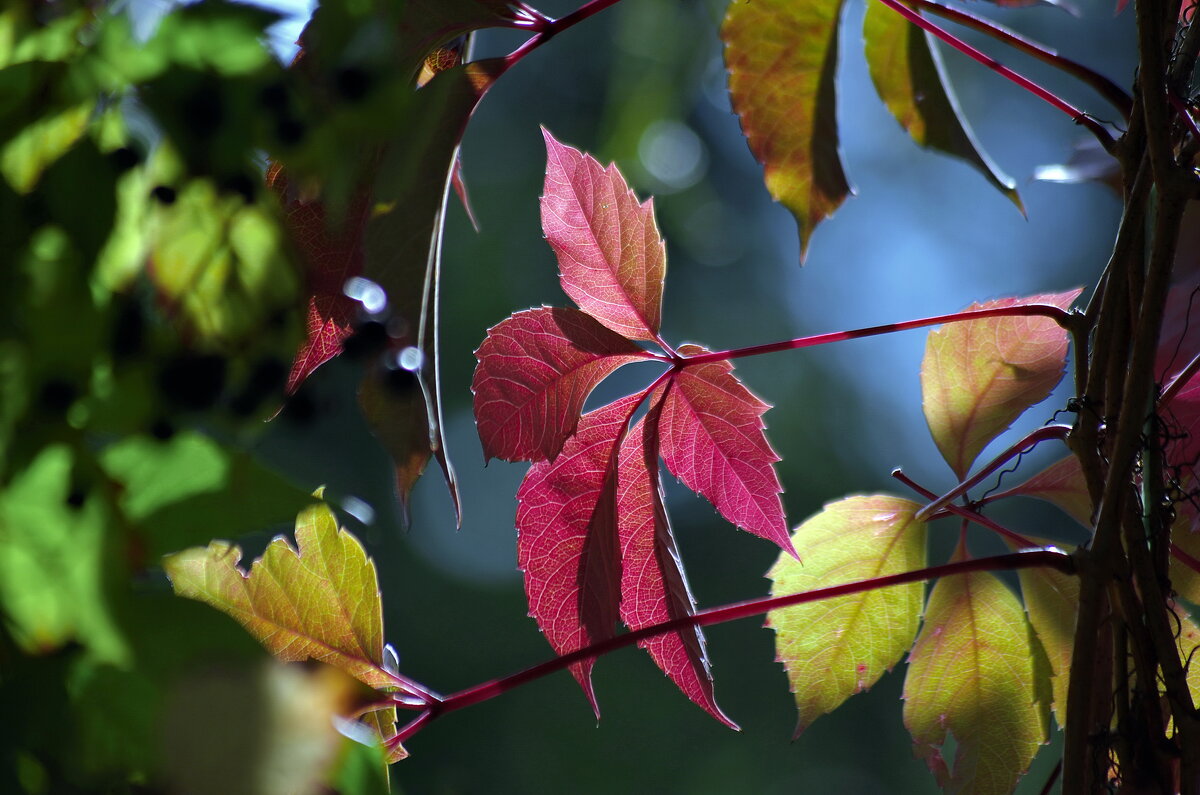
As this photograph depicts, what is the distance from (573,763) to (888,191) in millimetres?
3470

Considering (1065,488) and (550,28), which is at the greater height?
(550,28)

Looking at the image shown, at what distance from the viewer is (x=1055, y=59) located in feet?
1.26

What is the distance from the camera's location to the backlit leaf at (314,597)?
359 millimetres

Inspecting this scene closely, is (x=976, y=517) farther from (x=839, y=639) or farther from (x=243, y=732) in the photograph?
(x=243, y=732)

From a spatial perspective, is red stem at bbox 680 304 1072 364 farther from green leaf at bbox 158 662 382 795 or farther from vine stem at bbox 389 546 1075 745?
green leaf at bbox 158 662 382 795

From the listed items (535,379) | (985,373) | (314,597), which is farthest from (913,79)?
(314,597)

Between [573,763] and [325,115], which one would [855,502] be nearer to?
[325,115]

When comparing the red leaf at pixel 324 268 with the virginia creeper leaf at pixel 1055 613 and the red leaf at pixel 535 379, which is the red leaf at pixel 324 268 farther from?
the virginia creeper leaf at pixel 1055 613

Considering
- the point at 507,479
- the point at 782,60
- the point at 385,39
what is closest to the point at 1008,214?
the point at 507,479

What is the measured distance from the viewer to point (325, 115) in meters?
0.21

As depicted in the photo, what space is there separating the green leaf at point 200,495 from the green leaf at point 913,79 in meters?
0.41

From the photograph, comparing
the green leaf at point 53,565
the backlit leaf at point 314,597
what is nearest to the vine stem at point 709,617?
the backlit leaf at point 314,597

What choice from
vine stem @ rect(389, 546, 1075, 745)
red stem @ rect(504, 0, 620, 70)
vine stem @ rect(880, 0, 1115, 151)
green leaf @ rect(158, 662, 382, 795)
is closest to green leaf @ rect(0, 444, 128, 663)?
green leaf @ rect(158, 662, 382, 795)

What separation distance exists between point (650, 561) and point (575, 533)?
3 centimetres
